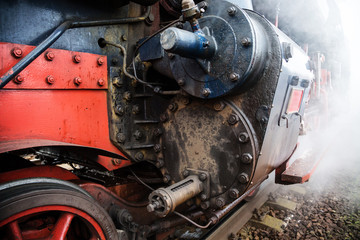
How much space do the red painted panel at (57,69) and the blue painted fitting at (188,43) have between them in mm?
567

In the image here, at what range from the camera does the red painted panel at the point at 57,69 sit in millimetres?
1299

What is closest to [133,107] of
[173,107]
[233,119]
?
[173,107]

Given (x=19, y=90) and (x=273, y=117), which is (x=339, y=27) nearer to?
(x=273, y=117)

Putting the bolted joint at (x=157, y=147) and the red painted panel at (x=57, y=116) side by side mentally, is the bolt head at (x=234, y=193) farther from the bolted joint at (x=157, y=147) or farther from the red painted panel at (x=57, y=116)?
the red painted panel at (x=57, y=116)

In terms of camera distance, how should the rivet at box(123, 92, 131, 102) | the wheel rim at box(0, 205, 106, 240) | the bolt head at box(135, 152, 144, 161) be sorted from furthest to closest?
the bolt head at box(135, 152, 144, 161), the rivet at box(123, 92, 131, 102), the wheel rim at box(0, 205, 106, 240)

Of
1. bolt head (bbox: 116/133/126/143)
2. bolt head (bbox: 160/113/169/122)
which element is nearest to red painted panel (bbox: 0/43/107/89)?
bolt head (bbox: 116/133/126/143)

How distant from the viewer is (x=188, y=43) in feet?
4.79

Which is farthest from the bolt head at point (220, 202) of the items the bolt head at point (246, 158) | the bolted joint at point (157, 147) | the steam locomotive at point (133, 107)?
the bolted joint at point (157, 147)

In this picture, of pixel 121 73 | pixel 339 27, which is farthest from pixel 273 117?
pixel 339 27

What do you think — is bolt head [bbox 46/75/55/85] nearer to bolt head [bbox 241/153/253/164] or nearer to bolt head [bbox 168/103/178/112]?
bolt head [bbox 168/103/178/112]

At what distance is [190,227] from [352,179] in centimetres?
428

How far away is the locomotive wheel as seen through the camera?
43.6 inches

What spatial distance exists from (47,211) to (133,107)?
3.17ft

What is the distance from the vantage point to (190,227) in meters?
3.10
